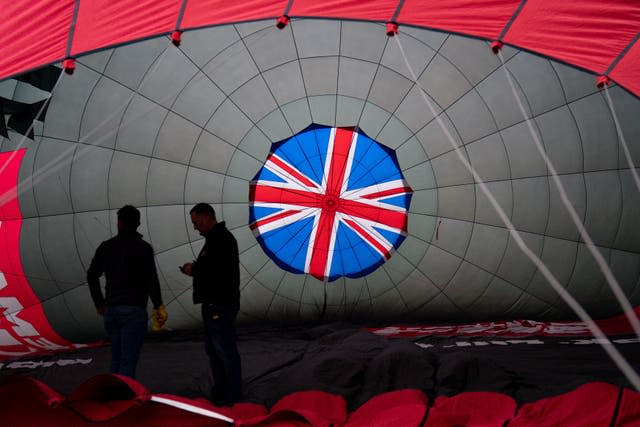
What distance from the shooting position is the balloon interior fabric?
4910mm

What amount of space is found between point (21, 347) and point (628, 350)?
4.11 metres

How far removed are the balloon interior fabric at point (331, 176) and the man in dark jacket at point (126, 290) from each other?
176 cm

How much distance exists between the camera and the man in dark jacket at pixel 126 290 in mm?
2992

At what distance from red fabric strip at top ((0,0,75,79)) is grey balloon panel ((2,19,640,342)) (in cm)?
201

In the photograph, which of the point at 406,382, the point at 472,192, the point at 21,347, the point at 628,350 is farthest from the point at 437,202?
the point at 21,347

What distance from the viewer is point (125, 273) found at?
3043mm

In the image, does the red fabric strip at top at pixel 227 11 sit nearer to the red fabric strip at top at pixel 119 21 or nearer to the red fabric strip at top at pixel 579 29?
the red fabric strip at top at pixel 119 21

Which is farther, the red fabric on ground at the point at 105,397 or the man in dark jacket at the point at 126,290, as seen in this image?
the man in dark jacket at the point at 126,290

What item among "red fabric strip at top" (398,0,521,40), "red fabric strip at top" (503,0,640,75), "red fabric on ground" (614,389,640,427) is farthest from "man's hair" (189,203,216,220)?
"red fabric on ground" (614,389,640,427)

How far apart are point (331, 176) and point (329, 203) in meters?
0.23

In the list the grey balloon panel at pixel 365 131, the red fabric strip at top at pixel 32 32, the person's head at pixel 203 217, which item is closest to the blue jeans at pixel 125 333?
the person's head at pixel 203 217

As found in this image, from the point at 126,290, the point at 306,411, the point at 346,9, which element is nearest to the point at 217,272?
the point at 126,290

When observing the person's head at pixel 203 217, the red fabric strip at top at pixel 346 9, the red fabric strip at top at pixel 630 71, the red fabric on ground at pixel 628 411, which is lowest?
the red fabric on ground at pixel 628 411

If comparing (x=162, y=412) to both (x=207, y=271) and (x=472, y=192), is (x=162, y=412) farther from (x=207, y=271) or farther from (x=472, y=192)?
(x=472, y=192)
